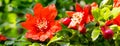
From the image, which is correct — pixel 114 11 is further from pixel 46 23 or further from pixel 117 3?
pixel 46 23

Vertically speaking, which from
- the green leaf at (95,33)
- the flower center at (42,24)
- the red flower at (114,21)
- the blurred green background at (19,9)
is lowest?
the green leaf at (95,33)

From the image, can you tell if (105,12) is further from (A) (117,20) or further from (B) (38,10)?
(B) (38,10)

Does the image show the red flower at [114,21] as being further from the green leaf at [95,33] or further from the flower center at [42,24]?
the flower center at [42,24]

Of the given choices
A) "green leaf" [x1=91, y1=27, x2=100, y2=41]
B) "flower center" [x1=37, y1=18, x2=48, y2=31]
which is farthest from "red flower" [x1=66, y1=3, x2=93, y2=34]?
"flower center" [x1=37, y1=18, x2=48, y2=31]

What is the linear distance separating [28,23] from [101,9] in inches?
13.0

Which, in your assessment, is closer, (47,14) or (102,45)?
(102,45)

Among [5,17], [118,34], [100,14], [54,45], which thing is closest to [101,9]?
[100,14]

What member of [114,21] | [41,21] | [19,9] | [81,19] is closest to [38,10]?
[41,21]

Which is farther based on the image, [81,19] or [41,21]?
[41,21]

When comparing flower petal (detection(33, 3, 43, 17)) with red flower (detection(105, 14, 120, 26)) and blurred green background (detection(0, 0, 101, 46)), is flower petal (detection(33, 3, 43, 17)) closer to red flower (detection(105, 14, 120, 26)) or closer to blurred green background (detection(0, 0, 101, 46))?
blurred green background (detection(0, 0, 101, 46))

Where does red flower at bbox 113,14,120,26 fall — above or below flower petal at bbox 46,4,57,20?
below

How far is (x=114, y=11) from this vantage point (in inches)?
64.2

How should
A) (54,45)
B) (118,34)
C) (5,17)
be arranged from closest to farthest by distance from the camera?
(118,34), (54,45), (5,17)

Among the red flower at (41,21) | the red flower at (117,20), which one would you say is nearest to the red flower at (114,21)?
the red flower at (117,20)
